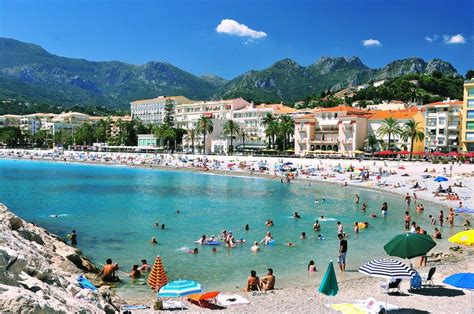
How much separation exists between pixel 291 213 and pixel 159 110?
112 m

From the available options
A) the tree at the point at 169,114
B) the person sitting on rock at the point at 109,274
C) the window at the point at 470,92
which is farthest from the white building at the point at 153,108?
the person sitting on rock at the point at 109,274

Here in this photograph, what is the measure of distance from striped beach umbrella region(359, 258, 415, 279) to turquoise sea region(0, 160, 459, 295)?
13.3ft

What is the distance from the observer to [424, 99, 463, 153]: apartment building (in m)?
69.4

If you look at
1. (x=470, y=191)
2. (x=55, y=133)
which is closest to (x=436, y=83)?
(x=470, y=191)

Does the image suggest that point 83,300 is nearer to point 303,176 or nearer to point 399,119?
point 303,176

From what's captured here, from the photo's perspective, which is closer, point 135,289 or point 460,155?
point 135,289

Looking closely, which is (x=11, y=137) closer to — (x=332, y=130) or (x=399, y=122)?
(x=332, y=130)

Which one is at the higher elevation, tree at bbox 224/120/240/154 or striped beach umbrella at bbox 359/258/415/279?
tree at bbox 224/120/240/154

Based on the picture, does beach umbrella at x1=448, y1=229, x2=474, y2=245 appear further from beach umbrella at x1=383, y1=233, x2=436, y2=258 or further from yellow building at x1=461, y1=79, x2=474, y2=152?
yellow building at x1=461, y1=79, x2=474, y2=152

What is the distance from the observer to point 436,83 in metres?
135

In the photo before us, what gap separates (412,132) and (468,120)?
7915 mm

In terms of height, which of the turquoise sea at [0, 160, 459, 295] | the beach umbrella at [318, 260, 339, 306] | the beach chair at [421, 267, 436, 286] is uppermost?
the beach umbrella at [318, 260, 339, 306]

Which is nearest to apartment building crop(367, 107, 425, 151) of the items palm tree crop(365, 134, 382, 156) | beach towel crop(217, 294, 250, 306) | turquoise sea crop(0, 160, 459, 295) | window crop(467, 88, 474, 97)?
palm tree crop(365, 134, 382, 156)

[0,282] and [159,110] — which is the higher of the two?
[159,110]
